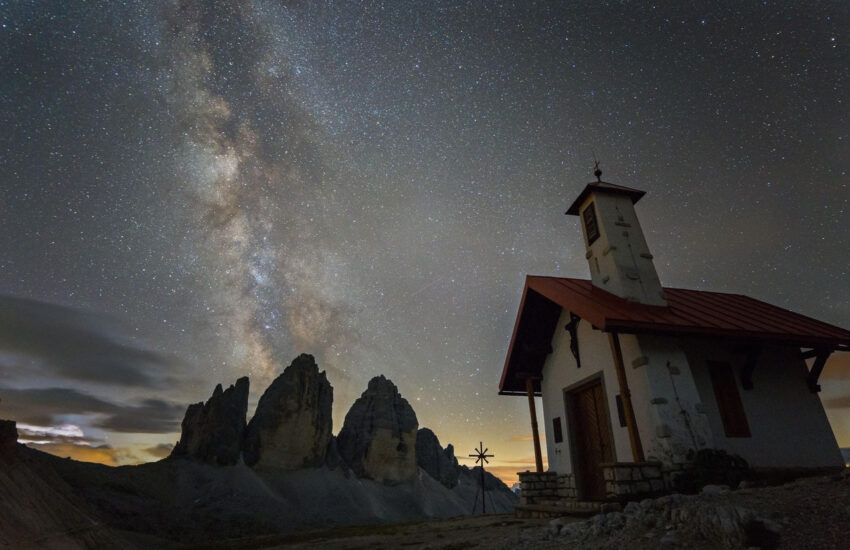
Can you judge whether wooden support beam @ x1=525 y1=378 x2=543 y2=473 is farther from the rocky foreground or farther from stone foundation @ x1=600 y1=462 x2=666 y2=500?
the rocky foreground

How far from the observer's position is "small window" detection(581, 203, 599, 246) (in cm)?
1307

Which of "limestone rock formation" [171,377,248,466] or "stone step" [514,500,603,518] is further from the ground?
"limestone rock formation" [171,377,248,466]

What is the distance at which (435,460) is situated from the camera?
11019 centimetres

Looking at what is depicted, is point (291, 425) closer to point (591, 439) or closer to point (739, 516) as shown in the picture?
point (591, 439)

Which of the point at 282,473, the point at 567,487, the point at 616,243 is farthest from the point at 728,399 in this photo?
the point at 282,473

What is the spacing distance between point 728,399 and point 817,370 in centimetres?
307

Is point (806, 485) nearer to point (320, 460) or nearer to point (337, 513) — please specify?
point (337, 513)

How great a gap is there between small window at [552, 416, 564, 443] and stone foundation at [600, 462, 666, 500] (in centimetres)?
477

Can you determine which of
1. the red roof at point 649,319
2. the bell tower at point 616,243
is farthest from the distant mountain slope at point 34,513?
the bell tower at point 616,243

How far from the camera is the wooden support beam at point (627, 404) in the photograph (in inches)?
344

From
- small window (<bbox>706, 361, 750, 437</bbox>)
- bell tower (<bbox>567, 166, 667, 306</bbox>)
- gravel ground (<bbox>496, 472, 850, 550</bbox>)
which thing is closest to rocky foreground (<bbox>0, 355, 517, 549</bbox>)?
bell tower (<bbox>567, 166, 667, 306</bbox>)

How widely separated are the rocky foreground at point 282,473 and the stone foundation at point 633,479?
2246 inches

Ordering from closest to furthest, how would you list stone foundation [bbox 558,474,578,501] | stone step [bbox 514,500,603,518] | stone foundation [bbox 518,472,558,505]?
stone step [bbox 514,500,603,518] → stone foundation [bbox 558,474,578,501] → stone foundation [bbox 518,472,558,505]

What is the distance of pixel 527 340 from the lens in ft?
48.0
